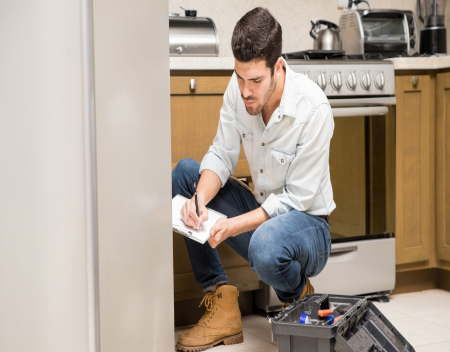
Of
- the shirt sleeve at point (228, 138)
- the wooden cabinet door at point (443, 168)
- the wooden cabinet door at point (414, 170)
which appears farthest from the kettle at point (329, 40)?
the shirt sleeve at point (228, 138)

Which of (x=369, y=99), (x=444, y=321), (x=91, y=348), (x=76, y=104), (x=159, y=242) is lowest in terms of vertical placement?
(x=444, y=321)

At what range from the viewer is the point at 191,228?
5.32 ft

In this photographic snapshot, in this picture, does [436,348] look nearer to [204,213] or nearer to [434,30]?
[204,213]

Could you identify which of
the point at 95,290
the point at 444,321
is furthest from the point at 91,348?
the point at 444,321

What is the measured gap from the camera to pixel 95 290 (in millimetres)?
776

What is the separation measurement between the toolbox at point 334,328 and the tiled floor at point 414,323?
268 mm

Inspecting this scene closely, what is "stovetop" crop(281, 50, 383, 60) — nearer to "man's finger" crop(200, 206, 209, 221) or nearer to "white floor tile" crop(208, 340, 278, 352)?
"man's finger" crop(200, 206, 209, 221)

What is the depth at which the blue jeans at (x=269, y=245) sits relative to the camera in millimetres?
1590

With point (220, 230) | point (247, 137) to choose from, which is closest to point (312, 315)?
point (220, 230)

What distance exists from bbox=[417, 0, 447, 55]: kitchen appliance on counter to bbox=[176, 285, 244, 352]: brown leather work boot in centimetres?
174

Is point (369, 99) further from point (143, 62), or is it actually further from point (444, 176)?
point (143, 62)

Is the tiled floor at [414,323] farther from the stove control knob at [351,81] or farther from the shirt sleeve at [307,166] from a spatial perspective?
the stove control knob at [351,81]

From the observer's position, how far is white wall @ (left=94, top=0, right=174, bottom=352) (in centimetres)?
78

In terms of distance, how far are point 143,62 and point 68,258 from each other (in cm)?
31
